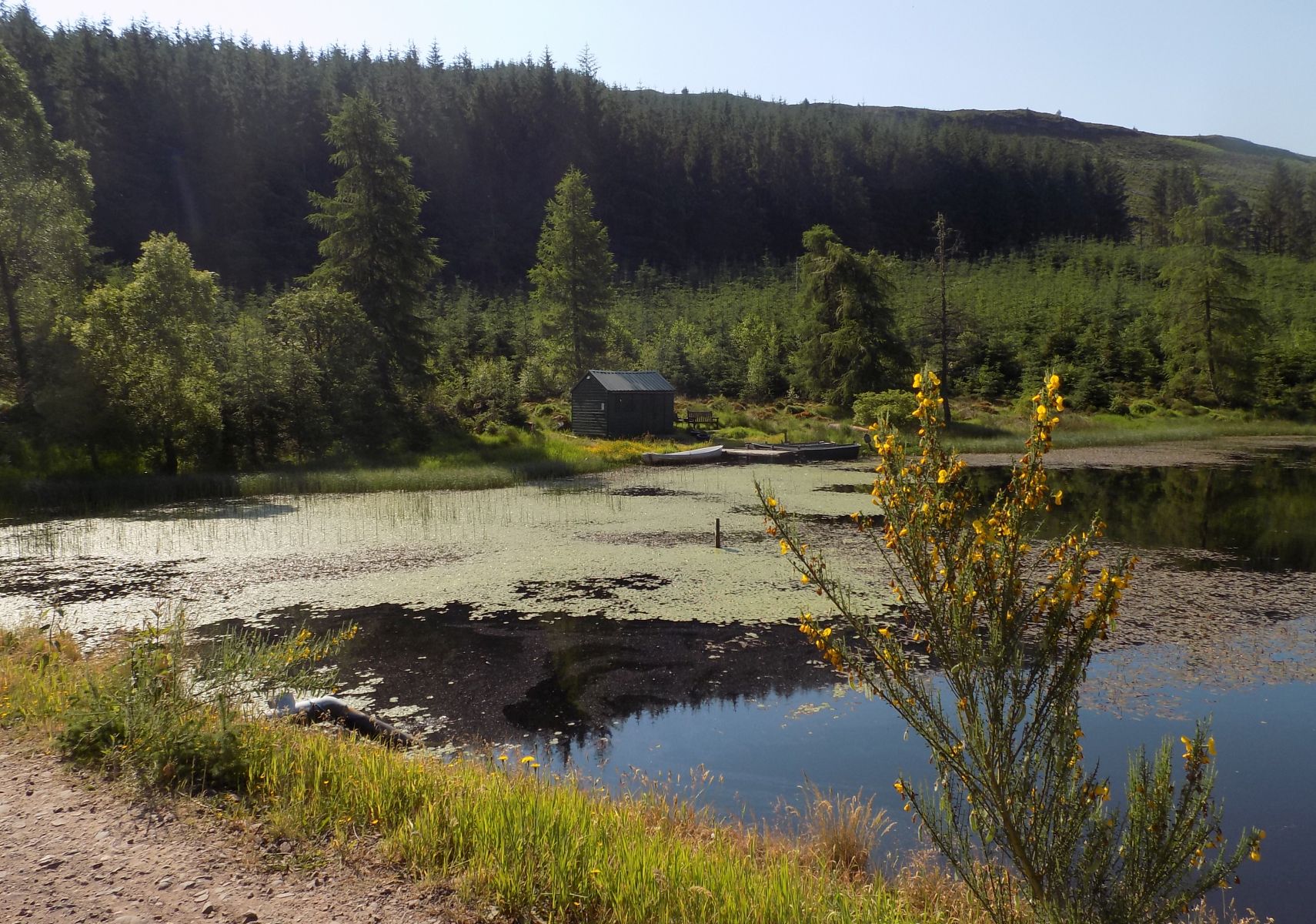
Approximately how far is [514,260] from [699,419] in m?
62.7

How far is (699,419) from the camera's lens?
38531 mm

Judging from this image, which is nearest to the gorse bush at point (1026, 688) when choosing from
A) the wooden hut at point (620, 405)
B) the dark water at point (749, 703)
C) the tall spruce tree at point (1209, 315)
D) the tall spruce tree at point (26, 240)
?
the dark water at point (749, 703)

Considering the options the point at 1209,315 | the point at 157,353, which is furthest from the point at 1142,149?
the point at 157,353

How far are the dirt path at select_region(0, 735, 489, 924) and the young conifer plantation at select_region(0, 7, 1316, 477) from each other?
69.6 ft

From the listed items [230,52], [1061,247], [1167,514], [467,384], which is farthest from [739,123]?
[1167,514]

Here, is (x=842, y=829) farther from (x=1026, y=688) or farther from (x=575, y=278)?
(x=575, y=278)

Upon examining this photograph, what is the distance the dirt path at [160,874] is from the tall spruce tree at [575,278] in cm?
4084

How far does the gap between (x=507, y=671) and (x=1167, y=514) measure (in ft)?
51.0

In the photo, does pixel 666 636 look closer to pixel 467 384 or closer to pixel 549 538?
pixel 549 538

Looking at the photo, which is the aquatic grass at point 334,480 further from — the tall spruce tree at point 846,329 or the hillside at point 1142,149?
the hillside at point 1142,149

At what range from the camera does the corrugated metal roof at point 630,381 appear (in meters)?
34.7

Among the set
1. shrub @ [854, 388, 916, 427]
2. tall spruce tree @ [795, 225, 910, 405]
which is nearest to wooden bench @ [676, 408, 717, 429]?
shrub @ [854, 388, 916, 427]

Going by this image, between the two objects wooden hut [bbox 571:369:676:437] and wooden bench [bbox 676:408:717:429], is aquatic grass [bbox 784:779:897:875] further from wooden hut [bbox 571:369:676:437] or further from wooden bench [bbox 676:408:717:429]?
wooden bench [bbox 676:408:717:429]

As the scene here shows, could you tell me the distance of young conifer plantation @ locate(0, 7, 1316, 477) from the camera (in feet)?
80.7
